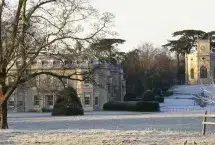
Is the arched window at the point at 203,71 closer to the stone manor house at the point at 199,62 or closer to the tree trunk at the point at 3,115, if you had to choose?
the stone manor house at the point at 199,62

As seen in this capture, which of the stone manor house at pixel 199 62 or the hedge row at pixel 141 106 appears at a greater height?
the stone manor house at pixel 199 62

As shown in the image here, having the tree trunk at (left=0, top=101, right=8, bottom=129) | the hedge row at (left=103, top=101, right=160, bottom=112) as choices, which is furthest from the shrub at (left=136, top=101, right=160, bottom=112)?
the tree trunk at (left=0, top=101, right=8, bottom=129)

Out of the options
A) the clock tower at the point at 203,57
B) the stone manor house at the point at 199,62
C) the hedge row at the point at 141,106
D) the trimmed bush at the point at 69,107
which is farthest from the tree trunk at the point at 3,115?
the stone manor house at the point at 199,62

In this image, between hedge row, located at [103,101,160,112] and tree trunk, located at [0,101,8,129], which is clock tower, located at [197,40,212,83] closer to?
hedge row, located at [103,101,160,112]

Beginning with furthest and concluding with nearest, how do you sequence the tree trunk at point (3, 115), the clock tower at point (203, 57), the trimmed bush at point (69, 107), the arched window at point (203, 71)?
the clock tower at point (203, 57) < the arched window at point (203, 71) < the trimmed bush at point (69, 107) < the tree trunk at point (3, 115)

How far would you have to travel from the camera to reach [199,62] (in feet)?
452

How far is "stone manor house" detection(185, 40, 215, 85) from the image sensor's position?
445 feet

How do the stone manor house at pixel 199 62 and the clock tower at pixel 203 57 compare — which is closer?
the clock tower at pixel 203 57

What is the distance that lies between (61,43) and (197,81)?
353 ft

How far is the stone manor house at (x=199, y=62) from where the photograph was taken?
135500mm

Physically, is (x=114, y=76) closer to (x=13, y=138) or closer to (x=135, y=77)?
(x=135, y=77)

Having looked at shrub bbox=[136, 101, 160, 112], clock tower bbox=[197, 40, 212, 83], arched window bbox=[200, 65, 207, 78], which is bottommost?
shrub bbox=[136, 101, 160, 112]

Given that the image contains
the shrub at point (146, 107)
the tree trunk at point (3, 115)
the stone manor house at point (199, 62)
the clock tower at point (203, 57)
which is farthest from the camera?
the stone manor house at point (199, 62)

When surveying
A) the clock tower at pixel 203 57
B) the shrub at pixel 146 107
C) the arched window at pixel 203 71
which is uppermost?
the clock tower at pixel 203 57
